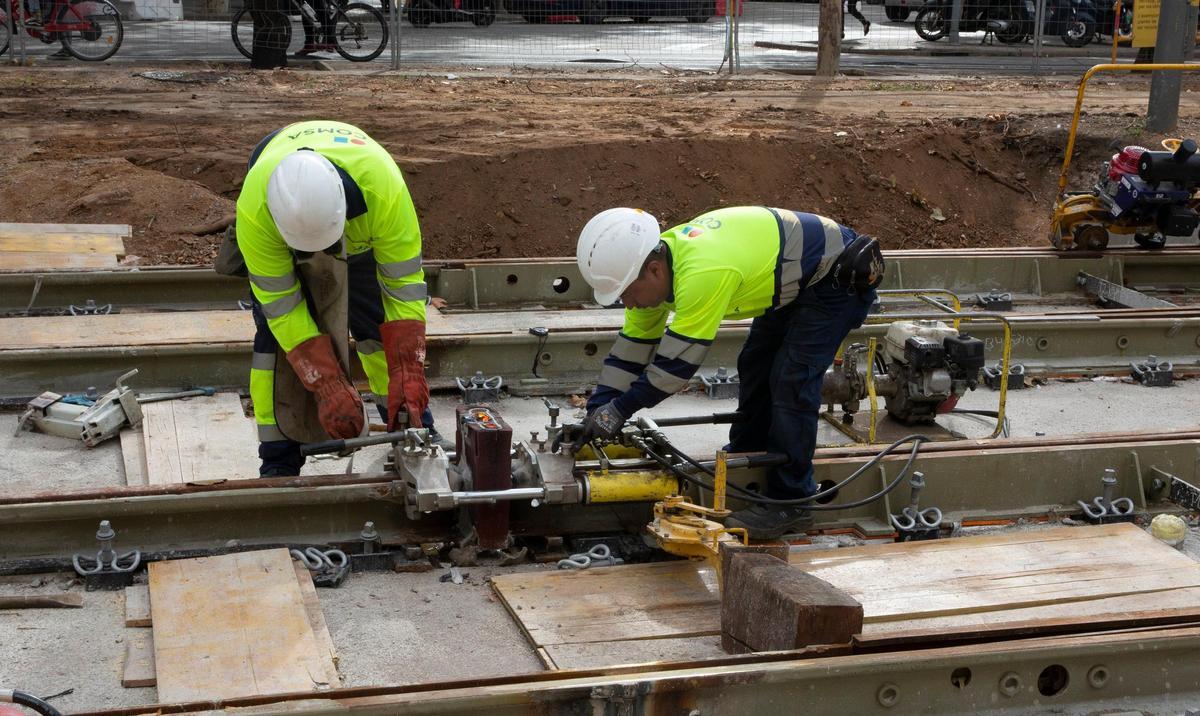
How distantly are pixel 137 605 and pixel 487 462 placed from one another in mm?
1388

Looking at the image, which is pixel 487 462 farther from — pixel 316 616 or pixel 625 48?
pixel 625 48

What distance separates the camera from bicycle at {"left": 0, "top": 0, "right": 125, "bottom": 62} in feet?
56.4

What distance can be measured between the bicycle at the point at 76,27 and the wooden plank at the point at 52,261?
876 centimetres

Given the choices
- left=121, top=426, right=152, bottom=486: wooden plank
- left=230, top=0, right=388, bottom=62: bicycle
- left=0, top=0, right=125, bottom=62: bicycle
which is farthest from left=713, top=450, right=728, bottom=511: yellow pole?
left=0, top=0, right=125, bottom=62: bicycle

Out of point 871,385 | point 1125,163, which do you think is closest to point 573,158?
point 1125,163

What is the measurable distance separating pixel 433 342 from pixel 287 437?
2.17m

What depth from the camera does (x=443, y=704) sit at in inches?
148

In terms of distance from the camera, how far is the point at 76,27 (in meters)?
17.5

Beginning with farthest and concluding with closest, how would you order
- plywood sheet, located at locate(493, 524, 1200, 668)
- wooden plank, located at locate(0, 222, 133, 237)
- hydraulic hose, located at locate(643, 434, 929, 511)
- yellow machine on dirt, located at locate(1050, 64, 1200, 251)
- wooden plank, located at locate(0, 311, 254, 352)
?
wooden plank, located at locate(0, 222, 133, 237) < yellow machine on dirt, located at locate(1050, 64, 1200, 251) < wooden plank, located at locate(0, 311, 254, 352) < hydraulic hose, located at locate(643, 434, 929, 511) < plywood sheet, located at locate(493, 524, 1200, 668)

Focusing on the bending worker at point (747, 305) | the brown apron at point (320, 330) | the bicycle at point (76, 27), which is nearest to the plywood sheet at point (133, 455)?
the brown apron at point (320, 330)

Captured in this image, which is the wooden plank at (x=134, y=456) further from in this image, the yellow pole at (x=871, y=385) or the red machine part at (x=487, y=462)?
the yellow pole at (x=871, y=385)

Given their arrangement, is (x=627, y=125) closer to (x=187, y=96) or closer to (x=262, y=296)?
(x=187, y=96)

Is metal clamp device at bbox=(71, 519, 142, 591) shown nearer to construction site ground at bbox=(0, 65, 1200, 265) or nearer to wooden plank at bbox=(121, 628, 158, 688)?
wooden plank at bbox=(121, 628, 158, 688)

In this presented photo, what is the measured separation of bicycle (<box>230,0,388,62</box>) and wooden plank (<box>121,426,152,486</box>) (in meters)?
11.3
